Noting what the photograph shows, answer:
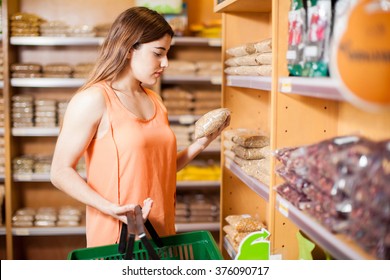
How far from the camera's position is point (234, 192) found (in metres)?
3.37

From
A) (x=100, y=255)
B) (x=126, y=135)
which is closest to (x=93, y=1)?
(x=126, y=135)

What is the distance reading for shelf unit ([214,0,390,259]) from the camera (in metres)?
1.61

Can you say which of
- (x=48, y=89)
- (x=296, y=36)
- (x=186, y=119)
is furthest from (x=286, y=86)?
(x=48, y=89)

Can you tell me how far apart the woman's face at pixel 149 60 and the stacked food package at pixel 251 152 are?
64 cm

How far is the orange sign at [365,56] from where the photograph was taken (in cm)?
121

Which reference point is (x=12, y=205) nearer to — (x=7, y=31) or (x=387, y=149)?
(x=7, y=31)

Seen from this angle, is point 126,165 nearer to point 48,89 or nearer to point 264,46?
point 264,46

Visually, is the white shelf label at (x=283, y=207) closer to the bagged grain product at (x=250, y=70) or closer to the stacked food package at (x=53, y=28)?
the bagged grain product at (x=250, y=70)

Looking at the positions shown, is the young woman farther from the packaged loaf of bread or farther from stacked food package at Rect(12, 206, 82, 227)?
stacked food package at Rect(12, 206, 82, 227)

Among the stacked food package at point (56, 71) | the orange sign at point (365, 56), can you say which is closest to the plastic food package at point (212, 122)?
the orange sign at point (365, 56)

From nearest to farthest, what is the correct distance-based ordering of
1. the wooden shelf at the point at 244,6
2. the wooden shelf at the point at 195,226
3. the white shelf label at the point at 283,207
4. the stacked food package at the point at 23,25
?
the white shelf label at the point at 283,207
the wooden shelf at the point at 244,6
the stacked food package at the point at 23,25
the wooden shelf at the point at 195,226

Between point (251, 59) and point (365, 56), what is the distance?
4.76 feet

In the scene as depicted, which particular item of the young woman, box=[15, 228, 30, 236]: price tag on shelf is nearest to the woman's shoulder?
the young woman
